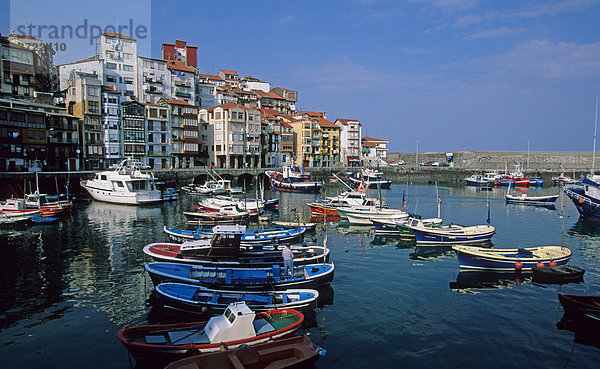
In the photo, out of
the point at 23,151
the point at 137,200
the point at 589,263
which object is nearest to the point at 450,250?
the point at 589,263

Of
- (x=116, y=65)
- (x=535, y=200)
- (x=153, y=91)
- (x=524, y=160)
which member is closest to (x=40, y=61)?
(x=116, y=65)

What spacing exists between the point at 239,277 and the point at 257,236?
1083 centimetres

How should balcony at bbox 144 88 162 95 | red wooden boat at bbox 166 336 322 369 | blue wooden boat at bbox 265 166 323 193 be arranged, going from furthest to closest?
balcony at bbox 144 88 162 95 < blue wooden boat at bbox 265 166 323 193 < red wooden boat at bbox 166 336 322 369

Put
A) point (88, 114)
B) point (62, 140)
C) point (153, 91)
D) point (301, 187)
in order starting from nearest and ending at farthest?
point (62, 140) < point (88, 114) < point (301, 187) < point (153, 91)

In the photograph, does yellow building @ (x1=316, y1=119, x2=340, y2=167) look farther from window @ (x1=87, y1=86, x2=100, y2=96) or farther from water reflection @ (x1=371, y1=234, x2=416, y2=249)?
water reflection @ (x1=371, y1=234, x2=416, y2=249)

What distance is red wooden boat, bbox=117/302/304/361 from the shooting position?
1356 centimetres

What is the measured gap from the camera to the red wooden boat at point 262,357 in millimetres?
12609

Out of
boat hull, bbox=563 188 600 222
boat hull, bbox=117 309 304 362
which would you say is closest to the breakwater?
boat hull, bbox=563 188 600 222

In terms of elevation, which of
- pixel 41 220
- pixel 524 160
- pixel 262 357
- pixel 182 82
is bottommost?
pixel 262 357

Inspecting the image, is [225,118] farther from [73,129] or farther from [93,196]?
[93,196]

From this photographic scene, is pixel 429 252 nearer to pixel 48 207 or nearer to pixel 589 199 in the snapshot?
pixel 589 199

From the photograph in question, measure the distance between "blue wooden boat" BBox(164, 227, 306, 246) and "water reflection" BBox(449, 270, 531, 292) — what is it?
13.4 metres

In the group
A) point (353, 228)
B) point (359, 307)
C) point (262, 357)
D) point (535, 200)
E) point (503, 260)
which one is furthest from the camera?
point (535, 200)

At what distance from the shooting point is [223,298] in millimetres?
18141
